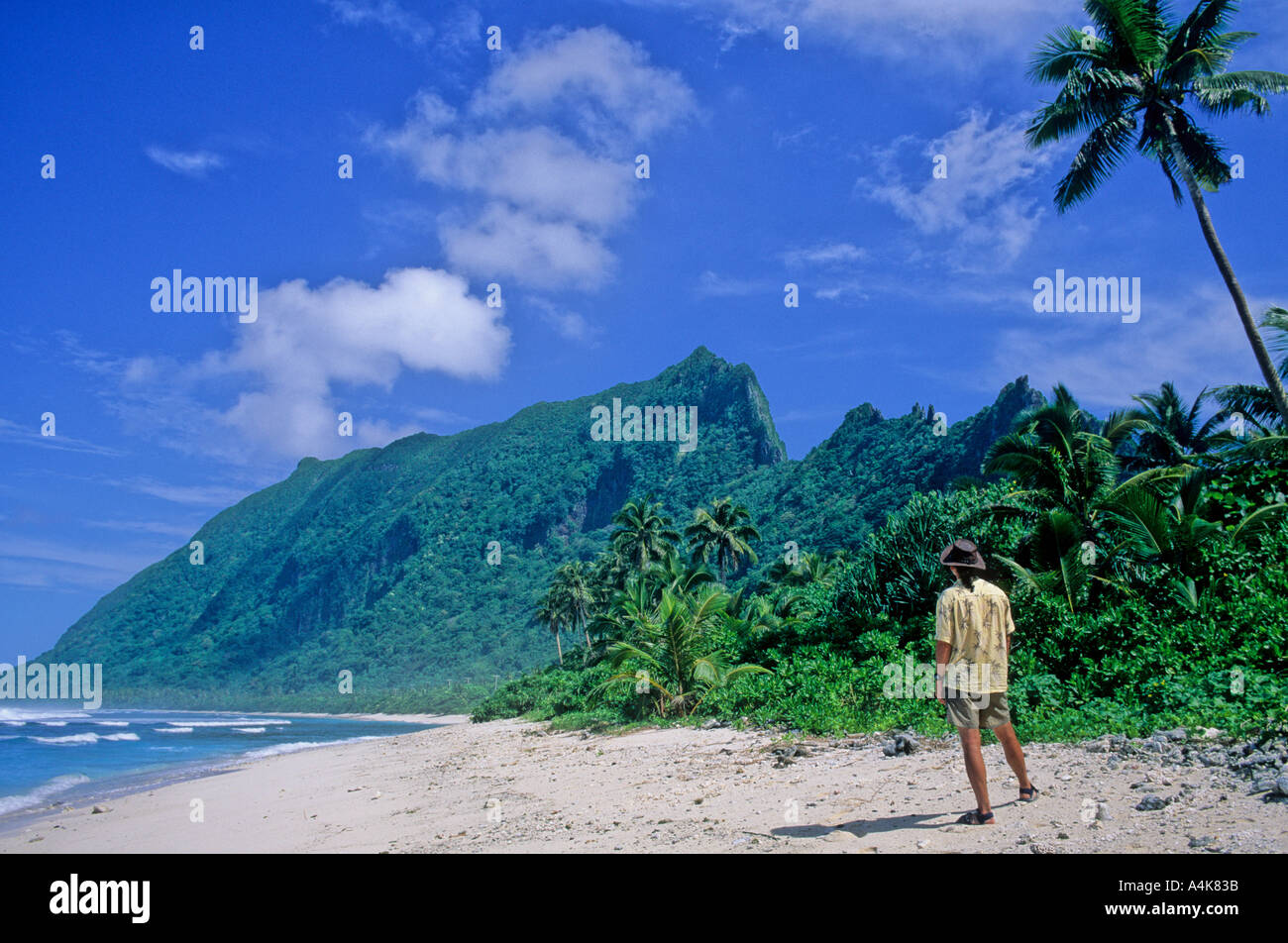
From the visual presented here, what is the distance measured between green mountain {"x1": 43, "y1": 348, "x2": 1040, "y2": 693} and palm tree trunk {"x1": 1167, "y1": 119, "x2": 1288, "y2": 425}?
80746mm

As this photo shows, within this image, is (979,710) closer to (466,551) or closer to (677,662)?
(677,662)

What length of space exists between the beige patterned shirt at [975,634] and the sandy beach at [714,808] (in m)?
0.92

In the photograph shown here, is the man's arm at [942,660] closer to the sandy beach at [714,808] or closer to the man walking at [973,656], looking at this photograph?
the man walking at [973,656]

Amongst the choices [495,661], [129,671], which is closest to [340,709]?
[495,661]

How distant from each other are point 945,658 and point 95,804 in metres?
17.4

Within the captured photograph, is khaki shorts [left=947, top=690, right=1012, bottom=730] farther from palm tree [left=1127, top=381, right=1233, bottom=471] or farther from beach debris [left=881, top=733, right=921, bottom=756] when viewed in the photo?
palm tree [left=1127, top=381, right=1233, bottom=471]

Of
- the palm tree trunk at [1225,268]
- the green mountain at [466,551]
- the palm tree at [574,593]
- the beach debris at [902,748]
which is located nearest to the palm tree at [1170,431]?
the palm tree trunk at [1225,268]

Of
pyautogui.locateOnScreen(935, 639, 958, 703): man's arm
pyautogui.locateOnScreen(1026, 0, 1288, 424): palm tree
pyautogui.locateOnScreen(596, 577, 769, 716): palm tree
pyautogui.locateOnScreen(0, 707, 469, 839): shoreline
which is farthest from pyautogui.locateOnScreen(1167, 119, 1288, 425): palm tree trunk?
pyautogui.locateOnScreen(0, 707, 469, 839): shoreline

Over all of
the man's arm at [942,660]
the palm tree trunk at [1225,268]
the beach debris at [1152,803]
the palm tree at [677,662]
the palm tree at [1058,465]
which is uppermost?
the palm tree trunk at [1225,268]

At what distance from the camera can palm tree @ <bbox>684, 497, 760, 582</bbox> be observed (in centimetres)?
5103

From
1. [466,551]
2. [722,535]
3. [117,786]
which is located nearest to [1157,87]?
[117,786]

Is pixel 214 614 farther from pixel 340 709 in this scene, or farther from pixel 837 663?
pixel 837 663

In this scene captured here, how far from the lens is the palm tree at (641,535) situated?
51.0m
